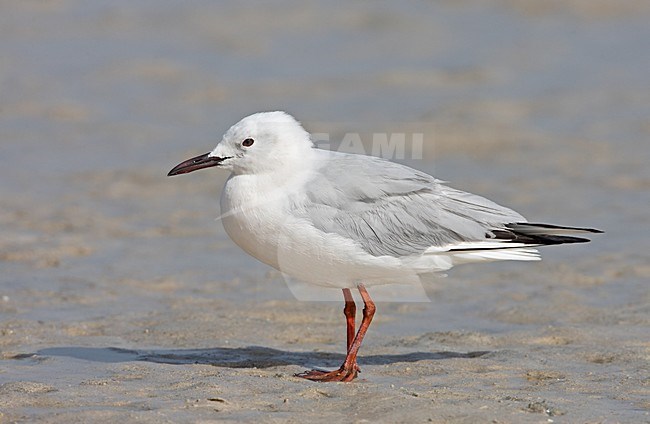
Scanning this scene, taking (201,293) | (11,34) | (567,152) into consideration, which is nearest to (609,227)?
(567,152)

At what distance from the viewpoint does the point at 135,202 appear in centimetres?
1153

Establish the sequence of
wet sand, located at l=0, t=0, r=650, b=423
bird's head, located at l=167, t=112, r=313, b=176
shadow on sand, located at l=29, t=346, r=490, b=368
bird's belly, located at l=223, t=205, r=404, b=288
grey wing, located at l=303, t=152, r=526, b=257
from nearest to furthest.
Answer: wet sand, located at l=0, t=0, r=650, b=423 → bird's belly, located at l=223, t=205, r=404, b=288 → grey wing, located at l=303, t=152, r=526, b=257 → bird's head, located at l=167, t=112, r=313, b=176 → shadow on sand, located at l=29, t=346, r=490, b=368

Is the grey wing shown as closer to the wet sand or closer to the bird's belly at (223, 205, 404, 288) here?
the bird's belly at (223, 205, 404, 288)

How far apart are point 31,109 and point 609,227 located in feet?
24.7

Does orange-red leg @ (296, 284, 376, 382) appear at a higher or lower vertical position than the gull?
lower

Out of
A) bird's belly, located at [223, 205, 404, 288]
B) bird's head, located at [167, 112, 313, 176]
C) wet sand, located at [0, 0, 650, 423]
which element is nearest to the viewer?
wet sand, located at [0, 0, 650, 423]

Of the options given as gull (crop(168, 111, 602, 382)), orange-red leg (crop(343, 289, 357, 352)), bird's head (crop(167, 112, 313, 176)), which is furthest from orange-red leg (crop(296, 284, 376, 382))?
bird's head (crop(167, 112, 313, 176))

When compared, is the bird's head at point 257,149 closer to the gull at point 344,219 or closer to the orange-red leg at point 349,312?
the gull at point 344,219

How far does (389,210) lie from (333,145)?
6245 millimetres

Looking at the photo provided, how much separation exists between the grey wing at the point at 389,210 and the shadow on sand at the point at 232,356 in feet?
2.76

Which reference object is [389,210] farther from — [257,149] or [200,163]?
[200,163]

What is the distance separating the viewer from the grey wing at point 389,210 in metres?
6.77

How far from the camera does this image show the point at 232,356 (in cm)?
726

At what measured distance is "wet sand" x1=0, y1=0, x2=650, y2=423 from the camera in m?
6.40
